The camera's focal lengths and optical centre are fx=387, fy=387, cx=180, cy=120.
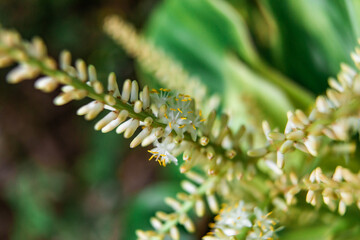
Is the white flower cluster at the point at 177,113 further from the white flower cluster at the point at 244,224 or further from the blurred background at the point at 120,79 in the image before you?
the blurred background at the point at 120,79

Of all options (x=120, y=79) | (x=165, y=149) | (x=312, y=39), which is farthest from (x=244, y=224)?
(x=120, y=79)

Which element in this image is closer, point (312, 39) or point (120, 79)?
point (312, 39)

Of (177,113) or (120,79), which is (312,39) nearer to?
(177,113)

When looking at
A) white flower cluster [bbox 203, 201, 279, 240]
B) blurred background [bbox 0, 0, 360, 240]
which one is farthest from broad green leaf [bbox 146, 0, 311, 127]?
white flower cluster [bbox 203, 201, 279, 240]

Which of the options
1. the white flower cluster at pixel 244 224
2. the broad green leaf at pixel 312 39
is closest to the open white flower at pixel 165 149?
the white flower cluster at pixel 244 224

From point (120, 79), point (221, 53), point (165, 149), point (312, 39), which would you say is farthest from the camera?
point (120, 79)

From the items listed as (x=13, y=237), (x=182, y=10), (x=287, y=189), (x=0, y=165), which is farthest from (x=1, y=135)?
(x=287, y=189)
